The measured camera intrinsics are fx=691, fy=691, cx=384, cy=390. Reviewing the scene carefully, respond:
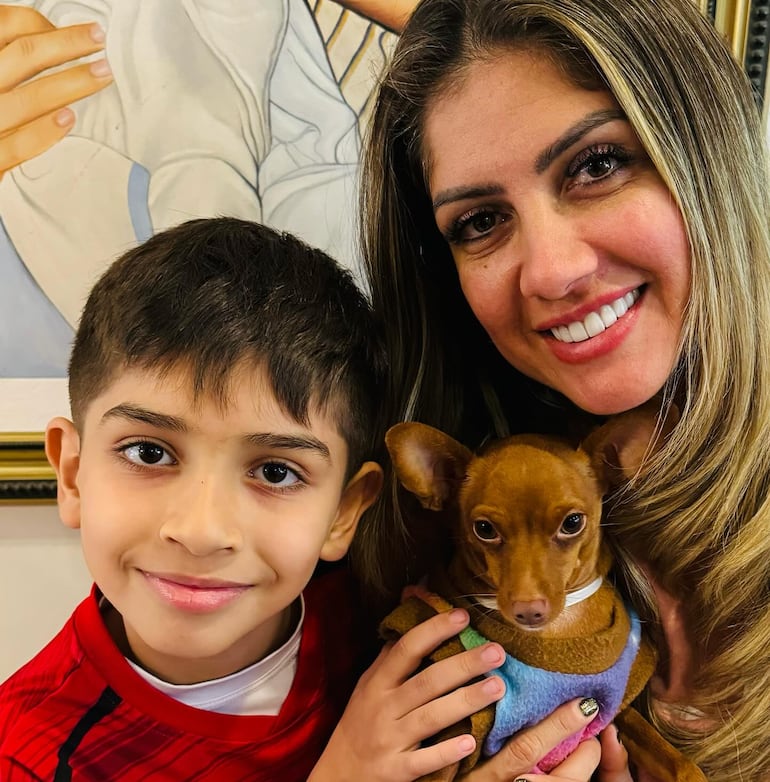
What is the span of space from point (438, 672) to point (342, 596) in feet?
1.11

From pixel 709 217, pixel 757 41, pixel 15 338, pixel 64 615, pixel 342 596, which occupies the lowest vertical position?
pixel 64 615

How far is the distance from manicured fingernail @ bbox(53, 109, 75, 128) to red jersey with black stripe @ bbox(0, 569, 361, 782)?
0.84m

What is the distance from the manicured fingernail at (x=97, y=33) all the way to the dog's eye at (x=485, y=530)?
3.55ft

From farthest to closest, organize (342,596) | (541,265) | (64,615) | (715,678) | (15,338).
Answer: (64,615) < (15,338) < (342,596) < (715,678) < (541,265)

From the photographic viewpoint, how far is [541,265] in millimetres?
796

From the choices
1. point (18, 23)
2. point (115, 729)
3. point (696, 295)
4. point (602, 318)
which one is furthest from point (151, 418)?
point (18, 23)

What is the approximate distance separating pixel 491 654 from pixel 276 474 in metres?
0.33

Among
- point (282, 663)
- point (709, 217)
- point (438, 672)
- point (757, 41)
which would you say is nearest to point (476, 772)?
point (438, 672)

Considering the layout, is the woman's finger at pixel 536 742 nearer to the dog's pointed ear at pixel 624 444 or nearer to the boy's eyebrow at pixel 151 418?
the dog's pointed ear at pixel 624 444

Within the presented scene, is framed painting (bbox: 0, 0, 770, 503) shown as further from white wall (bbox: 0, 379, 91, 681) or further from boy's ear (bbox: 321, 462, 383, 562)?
boy's ear (bbox: 321, 462, 383, 562)

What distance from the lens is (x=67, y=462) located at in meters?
0.91

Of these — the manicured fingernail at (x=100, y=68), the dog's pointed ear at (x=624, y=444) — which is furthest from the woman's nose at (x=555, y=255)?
the manicured fingernail at (x=100, y=68)

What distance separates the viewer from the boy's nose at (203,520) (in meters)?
0.76

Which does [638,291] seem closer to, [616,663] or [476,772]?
[616,663]
